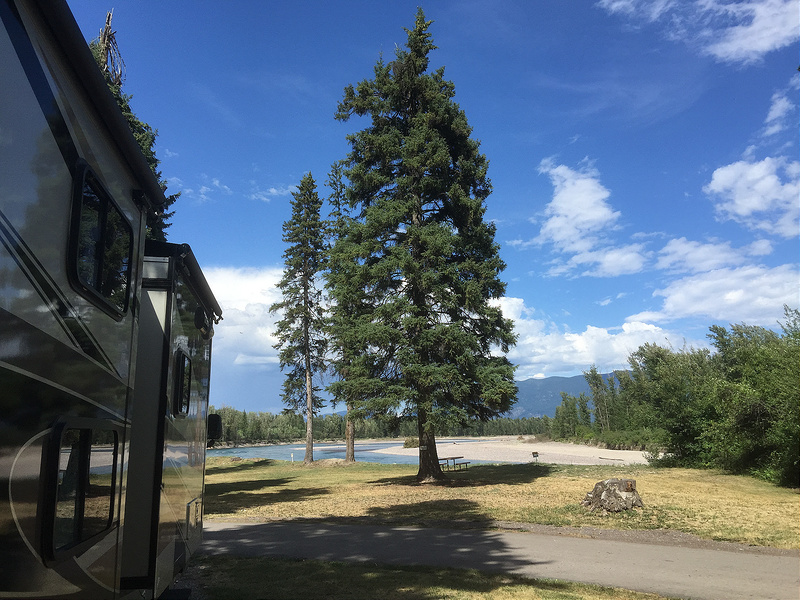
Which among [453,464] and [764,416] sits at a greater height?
Result: [764,416]

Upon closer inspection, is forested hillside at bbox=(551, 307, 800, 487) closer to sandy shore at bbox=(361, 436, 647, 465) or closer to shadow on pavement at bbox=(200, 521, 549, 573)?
sandy shore at bbox=(361, 436, 647, 465)

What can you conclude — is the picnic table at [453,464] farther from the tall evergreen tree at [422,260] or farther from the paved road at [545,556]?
the paved road at [545,556]

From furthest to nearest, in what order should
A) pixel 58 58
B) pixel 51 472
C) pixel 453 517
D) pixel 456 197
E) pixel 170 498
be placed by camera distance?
pixel 456 197 → pixel 453 517 → pixel 170 498 → pixel 58 58 → pixel 51 472

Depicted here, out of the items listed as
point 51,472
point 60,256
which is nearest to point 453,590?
point 51,472

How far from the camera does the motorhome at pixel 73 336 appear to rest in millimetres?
2320

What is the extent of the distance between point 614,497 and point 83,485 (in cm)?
1136

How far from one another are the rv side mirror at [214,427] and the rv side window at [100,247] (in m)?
3.51

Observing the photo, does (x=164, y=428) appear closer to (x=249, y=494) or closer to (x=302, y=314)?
(x=249, y=494)

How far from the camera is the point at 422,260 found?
1931 cm

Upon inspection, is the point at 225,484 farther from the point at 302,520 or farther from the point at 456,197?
the point at 456,197

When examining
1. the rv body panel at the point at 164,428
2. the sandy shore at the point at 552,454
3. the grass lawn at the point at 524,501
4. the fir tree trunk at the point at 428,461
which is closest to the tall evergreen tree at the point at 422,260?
the fir tree trunk at the point at 428,461

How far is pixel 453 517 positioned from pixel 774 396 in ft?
36.9

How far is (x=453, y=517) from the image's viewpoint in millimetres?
12031

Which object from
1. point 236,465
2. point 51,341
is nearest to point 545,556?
point 51,341
